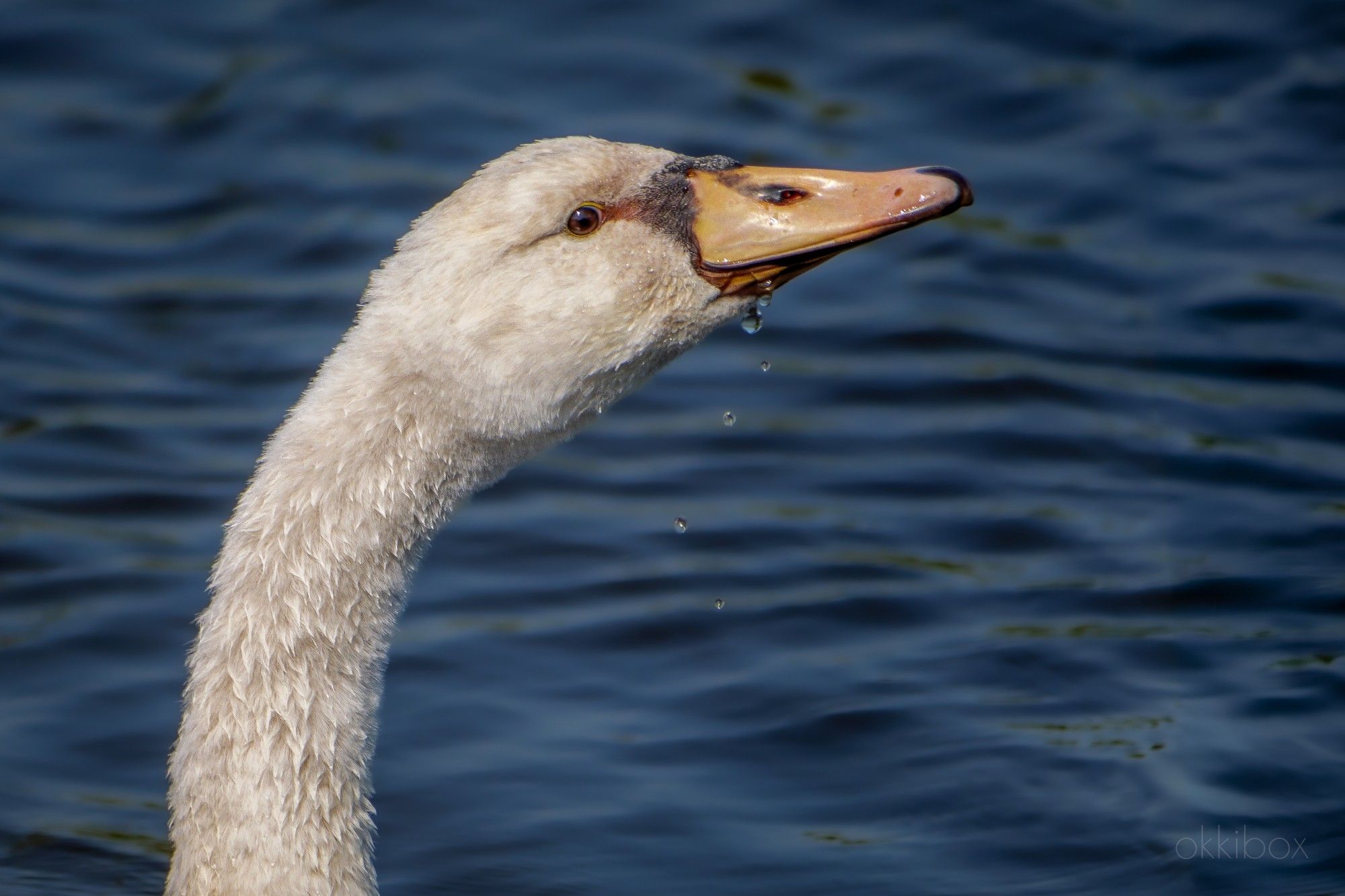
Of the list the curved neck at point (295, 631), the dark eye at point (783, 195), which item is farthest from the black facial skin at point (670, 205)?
the curved neck at point (295, 631)

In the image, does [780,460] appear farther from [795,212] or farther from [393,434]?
[393,434]

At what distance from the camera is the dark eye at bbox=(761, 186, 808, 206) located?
5020mm

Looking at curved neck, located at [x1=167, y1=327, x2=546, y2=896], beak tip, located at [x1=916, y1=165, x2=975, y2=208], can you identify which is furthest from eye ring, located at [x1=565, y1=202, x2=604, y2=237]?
beak tip, located at [x1=916, y1=165, x2=975, y2=208]

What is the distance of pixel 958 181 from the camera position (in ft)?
15.8

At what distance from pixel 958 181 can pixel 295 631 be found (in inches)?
84.5

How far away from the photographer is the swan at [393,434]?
15.2ft

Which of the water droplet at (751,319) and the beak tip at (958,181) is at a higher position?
the beak tip at (958,181)

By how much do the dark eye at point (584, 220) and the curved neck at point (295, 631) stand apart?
622 mm

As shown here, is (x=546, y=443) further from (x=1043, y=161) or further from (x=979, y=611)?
(x=1043, y=161)

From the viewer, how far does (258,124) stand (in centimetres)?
1159

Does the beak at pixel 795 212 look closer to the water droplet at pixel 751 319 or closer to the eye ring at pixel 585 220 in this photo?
the water droplet at pixel 751 319

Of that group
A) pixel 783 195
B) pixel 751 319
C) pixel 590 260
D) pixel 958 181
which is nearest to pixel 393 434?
pixel 590 260

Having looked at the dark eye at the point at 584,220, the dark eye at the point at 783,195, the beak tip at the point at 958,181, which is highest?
the beak tip at the point at 958,181

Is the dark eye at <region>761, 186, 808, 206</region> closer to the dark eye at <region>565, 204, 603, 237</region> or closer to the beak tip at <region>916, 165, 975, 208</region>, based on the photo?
the beak tip at <region>916, 165, 975, 208</region>
